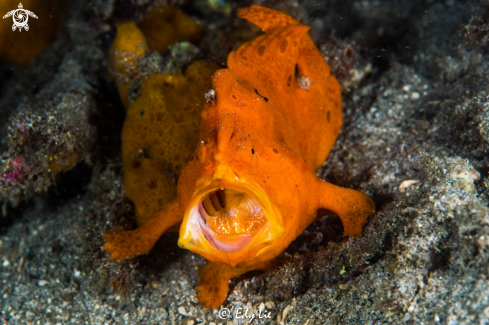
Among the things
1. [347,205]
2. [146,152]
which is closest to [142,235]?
[146,152]

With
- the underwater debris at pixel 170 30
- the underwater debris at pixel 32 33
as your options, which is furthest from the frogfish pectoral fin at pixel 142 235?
the underwater debris at pixel 32 33

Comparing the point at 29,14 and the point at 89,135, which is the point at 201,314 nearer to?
the point at 89,135

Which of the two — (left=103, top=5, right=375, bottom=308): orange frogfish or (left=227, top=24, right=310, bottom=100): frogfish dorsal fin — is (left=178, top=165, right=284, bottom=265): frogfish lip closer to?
(left=103, top=5, right=375, bottom=308): orange frogfish

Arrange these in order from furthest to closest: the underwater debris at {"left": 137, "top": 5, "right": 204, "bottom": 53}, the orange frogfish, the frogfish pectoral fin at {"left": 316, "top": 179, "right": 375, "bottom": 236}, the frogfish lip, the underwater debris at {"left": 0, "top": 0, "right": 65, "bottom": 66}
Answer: the underwater debris at {"left": 0, "top": 0, "right": 65, "bottom": 66} → the underwater debris at {"left": 137, "top": 5, "right": 204, "bottom": 53} → the frogfish pectoral fin at {"left": 316, "top": 179, "right": 375, "bottom": 236} → the orange frogfish → the frogfish lip

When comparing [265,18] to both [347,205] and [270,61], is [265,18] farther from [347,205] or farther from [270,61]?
[347,205]

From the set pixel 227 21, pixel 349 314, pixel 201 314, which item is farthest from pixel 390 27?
pixel 201 314

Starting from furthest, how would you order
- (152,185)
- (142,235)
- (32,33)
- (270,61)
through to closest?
(32,33), (152,185), (142,235), (270,61)

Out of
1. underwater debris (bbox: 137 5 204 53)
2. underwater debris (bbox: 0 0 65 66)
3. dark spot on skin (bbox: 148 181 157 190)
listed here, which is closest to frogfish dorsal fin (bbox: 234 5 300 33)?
underwater debris (bbox: 137 5 204 53)
